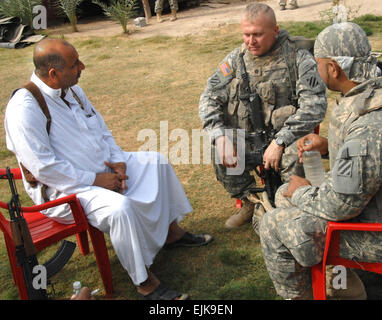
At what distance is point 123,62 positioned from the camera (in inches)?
394

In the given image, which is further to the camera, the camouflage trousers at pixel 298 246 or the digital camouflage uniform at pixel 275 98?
the digital camouflage uniform at pixel 275 98

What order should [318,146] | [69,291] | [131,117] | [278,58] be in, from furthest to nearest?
[131,117]
[278,58]
[69,291]
[318,146]

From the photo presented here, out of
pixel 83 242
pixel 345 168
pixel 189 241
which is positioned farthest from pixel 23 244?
pixel 345 168

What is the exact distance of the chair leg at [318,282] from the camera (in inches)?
99.1

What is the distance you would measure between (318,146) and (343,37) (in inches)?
31.7

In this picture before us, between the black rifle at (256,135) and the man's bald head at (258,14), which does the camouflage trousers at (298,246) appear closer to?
the black rifle at (256,135)

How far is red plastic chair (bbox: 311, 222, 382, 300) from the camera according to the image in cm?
225

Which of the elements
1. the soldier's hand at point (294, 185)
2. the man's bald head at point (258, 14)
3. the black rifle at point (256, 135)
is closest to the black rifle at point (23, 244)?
the soldier's hand at point (294, 185)

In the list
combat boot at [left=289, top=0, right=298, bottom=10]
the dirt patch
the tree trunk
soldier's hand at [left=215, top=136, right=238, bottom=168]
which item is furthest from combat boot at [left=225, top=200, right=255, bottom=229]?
the tree trunk

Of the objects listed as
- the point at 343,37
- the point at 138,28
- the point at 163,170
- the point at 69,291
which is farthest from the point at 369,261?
the point at 138,28

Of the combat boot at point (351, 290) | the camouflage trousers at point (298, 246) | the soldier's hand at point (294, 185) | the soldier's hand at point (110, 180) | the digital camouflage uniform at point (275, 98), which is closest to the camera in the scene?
the camouflage trousers at point (298, 246)

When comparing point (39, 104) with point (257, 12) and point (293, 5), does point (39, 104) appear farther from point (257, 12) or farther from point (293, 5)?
point (293, 5)

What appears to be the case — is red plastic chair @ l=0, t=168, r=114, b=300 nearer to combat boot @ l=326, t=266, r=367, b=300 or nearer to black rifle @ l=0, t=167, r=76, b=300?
black rifle @ l=0, t=167, r=76, b=300

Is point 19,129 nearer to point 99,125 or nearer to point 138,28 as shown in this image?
point 99,125
